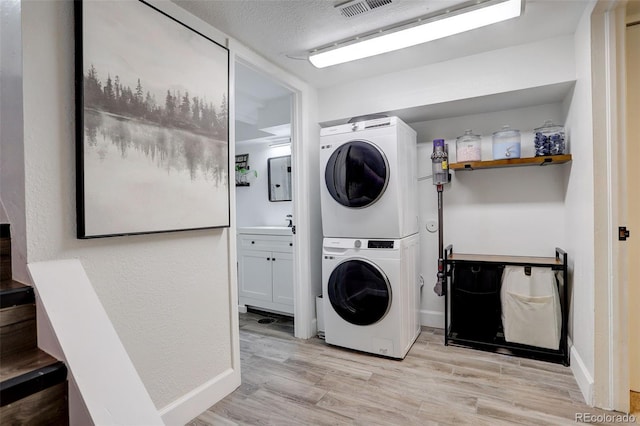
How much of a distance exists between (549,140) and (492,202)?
0.69 metres

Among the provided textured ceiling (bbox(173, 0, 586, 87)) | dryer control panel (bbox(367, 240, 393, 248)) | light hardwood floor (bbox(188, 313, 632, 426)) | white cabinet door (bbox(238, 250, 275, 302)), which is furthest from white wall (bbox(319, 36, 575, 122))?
light hardwood floor (bbox(188, 313, 632, 426))

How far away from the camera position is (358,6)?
187 centimetres

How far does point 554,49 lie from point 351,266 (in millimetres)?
2098

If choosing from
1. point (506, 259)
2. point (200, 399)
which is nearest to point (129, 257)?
point (200, 399)

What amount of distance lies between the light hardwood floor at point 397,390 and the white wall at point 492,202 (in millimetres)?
843

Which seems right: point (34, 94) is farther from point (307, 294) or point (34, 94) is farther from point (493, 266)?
point (493, 266)

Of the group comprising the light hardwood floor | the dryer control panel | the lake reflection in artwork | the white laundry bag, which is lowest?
the light hardwood floor

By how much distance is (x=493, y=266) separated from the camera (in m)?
2.64

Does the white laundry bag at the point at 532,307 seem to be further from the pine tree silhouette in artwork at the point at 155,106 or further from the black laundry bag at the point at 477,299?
the pine tree silhouette in artwork at the point at 155,106

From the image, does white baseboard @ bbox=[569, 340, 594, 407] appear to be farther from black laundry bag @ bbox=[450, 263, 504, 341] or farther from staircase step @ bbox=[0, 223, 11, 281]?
staircase step @ bbox=[0, 223, 11, 281]

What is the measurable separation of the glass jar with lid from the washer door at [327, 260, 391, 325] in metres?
1.21

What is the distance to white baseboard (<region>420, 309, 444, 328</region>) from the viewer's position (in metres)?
3.17

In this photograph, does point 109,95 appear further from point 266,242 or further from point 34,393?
point 266,242

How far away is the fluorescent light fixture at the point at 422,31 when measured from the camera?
1.82 m
